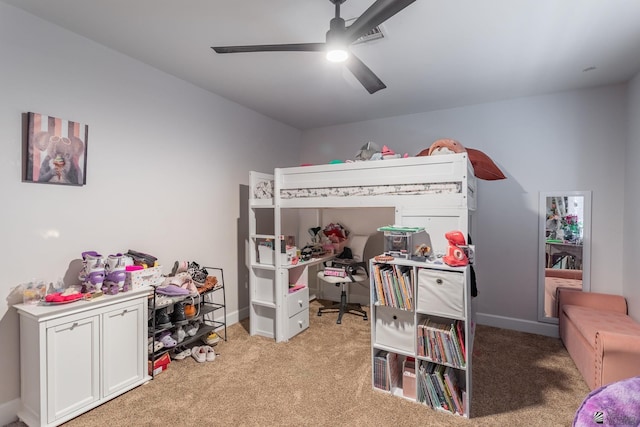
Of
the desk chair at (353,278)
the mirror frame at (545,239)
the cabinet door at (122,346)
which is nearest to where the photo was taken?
the cabinet door at (122,346)

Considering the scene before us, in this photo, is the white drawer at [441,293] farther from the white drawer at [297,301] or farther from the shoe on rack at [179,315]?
the shoe on rack at [179,315]

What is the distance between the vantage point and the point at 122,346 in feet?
7.13

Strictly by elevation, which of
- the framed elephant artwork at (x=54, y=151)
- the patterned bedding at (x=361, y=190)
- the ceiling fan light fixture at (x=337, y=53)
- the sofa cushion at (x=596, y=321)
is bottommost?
the sofa cushion at (x=596, y=321)

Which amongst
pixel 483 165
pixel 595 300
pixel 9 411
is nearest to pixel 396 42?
pixel 483 165

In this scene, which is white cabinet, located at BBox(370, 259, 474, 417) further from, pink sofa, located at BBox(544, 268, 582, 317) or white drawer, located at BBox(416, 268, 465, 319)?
pink sofa, located at BBox(544, 268, 582, 317)

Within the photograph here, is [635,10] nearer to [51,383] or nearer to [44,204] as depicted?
[44,204]

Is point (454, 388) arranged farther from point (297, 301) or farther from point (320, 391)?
point (297, 301)

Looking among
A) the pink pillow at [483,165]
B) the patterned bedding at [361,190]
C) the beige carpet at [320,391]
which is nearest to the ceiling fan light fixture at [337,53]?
the patterned bedding at [361,190]

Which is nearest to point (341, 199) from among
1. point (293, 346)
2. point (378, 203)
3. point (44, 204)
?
point (378, 203)

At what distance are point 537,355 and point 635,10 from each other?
8.72ft

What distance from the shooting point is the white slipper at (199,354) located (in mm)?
2633

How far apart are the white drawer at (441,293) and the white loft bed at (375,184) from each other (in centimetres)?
54

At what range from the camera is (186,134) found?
304 centimetres

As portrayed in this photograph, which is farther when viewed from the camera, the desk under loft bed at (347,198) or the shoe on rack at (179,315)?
the shoe on rack at (179,315)
